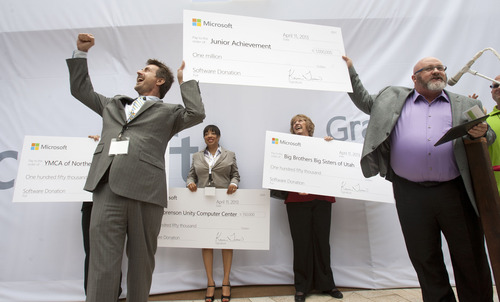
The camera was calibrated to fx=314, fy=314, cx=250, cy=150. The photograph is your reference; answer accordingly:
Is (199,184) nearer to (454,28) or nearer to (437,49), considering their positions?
(437,49)

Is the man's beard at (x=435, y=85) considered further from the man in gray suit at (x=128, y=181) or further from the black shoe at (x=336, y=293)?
the black shoe at (x=336, y=293)

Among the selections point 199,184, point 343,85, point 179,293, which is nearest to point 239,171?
point 199,184

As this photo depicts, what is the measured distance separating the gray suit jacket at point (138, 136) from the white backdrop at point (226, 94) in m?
1.39

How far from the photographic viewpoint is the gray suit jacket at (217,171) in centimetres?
256

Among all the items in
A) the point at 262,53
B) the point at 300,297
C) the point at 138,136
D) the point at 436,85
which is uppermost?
the point at 262,53

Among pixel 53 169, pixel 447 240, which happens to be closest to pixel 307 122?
pixel 447 240

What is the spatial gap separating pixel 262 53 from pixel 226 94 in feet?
3.65

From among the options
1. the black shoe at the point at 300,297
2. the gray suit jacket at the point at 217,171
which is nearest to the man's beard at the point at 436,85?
the gray suit jacket at the point at 217,171

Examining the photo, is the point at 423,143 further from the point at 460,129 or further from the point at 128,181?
the point at 128,181

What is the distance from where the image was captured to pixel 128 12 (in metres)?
2.99

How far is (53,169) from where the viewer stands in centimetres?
239

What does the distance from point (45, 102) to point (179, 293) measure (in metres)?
2.07

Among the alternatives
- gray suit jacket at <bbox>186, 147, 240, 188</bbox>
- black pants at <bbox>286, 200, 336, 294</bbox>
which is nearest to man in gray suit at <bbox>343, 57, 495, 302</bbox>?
A: black pants at <bbox>286, 200, 336, 294</bbox>

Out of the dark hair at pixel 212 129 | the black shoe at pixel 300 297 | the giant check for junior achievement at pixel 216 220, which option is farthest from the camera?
the dark hair at pixel 212 129
